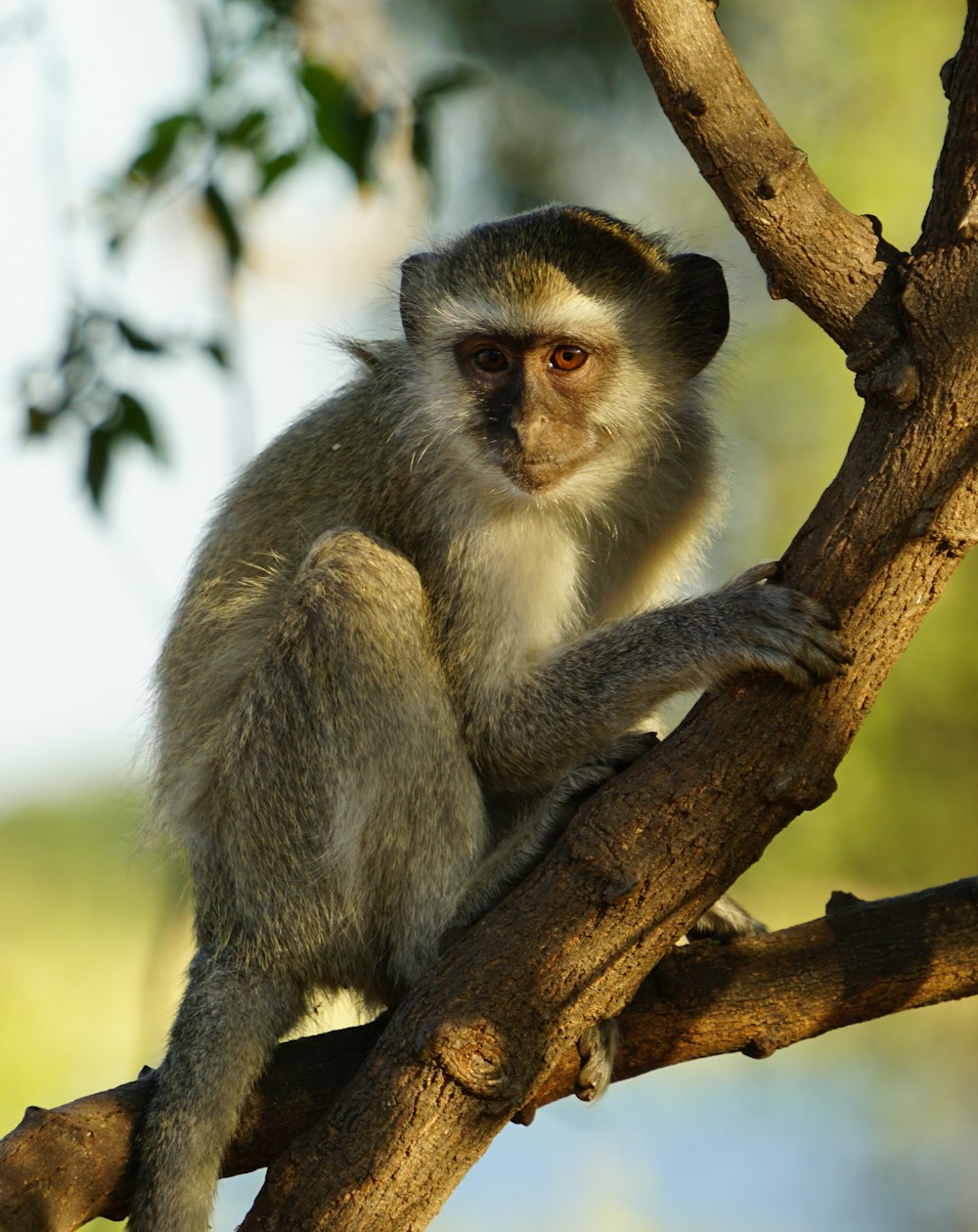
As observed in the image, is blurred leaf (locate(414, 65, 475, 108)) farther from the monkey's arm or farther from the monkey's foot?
the monkey's foot

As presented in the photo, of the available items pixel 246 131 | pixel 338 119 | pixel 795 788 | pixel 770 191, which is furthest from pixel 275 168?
pixel 795 788

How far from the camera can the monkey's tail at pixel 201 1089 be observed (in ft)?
11.8

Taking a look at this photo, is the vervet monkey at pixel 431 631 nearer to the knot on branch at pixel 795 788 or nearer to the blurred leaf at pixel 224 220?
the knot on branch at pixel 795 788

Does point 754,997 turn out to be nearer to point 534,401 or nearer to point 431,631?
point 431,631

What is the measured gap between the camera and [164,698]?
492 centimetres

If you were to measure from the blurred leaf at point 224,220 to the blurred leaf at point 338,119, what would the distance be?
41 cm

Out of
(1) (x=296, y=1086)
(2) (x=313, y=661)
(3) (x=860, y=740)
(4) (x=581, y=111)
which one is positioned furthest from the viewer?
(4) (x=581, y=111)

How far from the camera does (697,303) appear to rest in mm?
4852

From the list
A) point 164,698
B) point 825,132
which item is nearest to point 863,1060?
point 825,132

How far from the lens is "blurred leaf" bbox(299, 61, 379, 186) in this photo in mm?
4066

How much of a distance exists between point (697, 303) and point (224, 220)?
161cm

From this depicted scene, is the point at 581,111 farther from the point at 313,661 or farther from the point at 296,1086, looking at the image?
the point at 296,1086

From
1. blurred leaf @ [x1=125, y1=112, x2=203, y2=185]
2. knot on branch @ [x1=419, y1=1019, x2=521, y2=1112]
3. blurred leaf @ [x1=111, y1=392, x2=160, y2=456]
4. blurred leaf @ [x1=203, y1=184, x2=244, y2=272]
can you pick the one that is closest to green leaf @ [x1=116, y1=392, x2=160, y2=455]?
blurred leaf @ [x1=111, y1=392, x2=160, y2=456]

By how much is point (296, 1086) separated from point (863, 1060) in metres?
7.82
